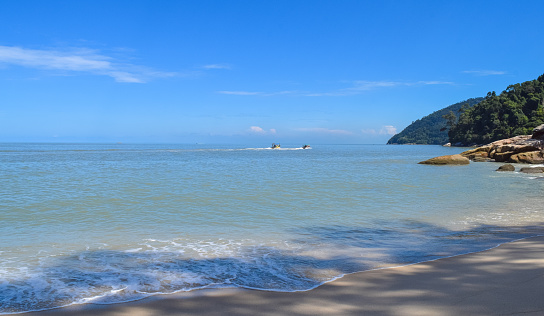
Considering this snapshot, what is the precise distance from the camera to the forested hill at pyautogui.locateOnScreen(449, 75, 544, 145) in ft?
315

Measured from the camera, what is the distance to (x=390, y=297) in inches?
184

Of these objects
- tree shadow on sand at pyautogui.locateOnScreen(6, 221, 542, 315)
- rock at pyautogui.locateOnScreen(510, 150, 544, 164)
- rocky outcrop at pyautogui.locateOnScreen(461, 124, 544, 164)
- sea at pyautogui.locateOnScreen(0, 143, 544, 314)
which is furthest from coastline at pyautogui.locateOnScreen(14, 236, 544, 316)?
rocky outcrop at pyautogui.locateOnScreen(461, 124, 544, 164)

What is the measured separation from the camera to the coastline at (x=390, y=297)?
4254mm

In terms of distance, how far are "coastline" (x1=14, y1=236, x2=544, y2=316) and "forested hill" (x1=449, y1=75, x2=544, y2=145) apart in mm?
95200

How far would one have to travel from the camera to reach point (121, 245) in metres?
8.02

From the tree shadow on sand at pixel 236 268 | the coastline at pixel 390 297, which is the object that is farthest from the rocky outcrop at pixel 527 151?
the coastline at pixel 390 297

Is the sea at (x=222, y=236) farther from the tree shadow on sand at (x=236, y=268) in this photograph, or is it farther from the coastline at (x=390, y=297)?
the coastline at (x=390, y=297)

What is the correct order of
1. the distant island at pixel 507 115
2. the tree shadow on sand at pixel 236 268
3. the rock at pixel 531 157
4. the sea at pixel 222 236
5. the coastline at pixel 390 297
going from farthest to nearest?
the distant island at pixel 507 115, the rock at pixel 531 157, the sea at pixel 222 236, the tree shadow on sand at pixel 236 268, the coastline at pixel 390 297

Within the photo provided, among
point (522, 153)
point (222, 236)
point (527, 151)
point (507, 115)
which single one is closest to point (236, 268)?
point (222, 236)

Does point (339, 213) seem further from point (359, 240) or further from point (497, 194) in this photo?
point (497, 194)

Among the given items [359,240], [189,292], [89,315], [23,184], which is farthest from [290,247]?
[23,184]

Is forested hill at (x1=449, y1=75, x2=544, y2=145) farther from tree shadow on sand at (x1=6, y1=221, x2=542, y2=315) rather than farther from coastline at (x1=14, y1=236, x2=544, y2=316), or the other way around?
coastline at (x1=14, y1=236, x2=544, y2=316)

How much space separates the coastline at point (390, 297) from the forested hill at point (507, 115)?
95.2 meters

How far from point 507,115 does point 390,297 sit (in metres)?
113
